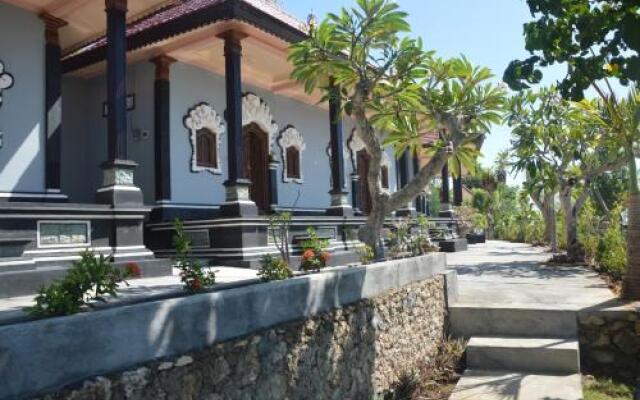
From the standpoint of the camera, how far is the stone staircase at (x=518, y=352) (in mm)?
5473

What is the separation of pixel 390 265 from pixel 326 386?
1900 mm

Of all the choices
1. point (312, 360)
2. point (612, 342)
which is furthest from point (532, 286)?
point (312, 360)

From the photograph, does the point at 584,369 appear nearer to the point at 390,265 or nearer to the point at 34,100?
the point at 390,265

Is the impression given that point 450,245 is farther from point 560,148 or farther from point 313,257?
point 313,257

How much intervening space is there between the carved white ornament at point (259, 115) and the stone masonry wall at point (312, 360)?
7.06m

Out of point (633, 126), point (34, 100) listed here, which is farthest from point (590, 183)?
point (34, 100)

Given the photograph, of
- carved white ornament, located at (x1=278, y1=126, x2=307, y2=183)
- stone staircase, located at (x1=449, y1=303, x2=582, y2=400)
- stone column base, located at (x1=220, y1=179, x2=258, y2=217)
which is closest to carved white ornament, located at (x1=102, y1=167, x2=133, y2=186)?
stone column base, located at (x1=220, y1=179, x2=258, y2=217)

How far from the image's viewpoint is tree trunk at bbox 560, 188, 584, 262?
12.3 metres

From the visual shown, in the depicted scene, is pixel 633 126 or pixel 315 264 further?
pixel 633 126

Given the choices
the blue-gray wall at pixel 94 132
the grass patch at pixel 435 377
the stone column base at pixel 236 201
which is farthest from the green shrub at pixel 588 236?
the blue-gray wall at pixel 94 132

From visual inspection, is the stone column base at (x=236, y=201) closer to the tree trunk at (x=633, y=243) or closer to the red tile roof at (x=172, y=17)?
the red tile roof at (x=172, y=17)

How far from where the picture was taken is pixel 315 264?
5492 mm

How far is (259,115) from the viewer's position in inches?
509

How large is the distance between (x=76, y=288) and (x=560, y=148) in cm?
1208
